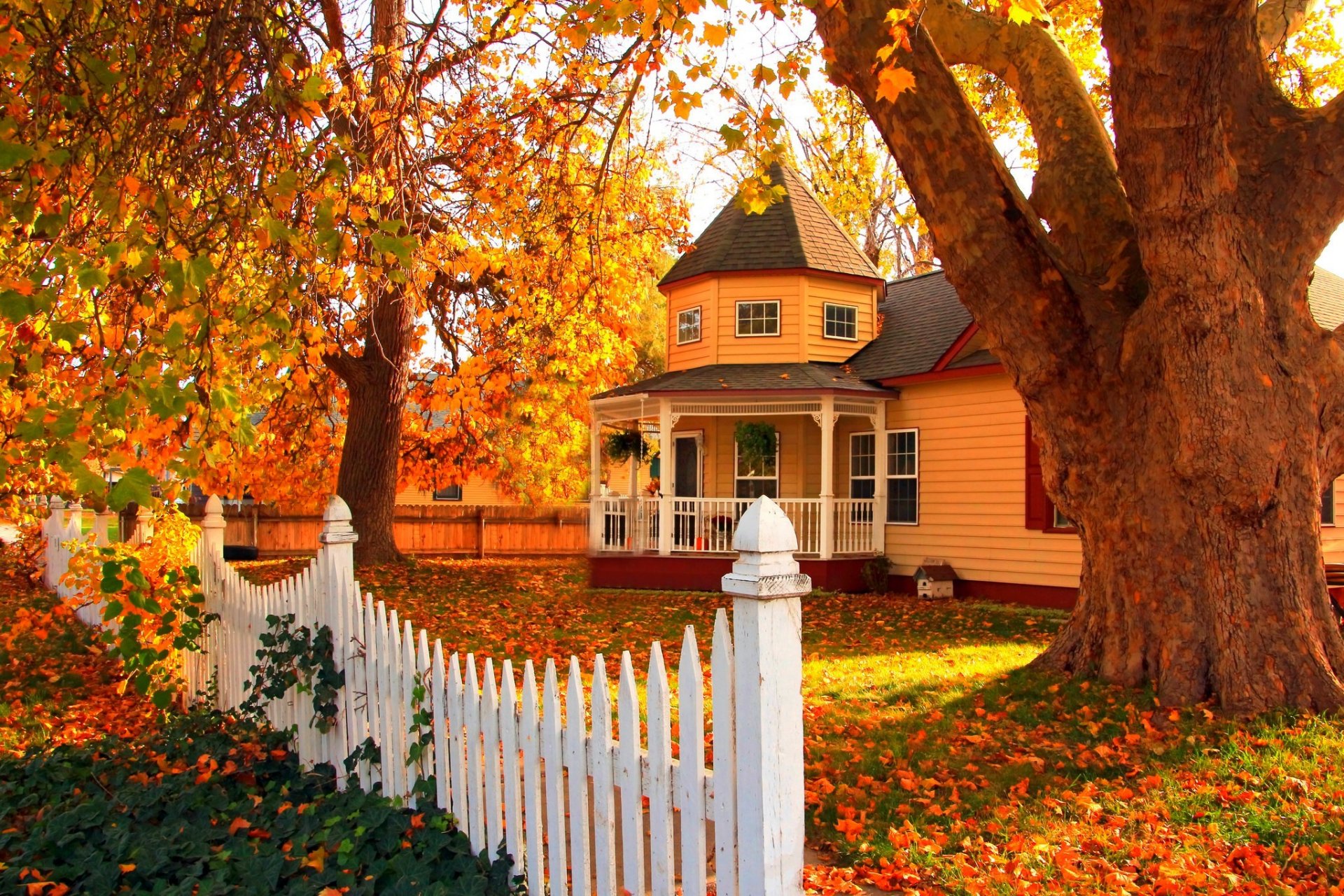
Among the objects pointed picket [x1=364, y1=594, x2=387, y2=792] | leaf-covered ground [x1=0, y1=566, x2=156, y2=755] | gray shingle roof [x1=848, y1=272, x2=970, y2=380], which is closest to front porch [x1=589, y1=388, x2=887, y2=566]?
gray shingle roof [x1=848, y1=272, x2=970, y2=380]

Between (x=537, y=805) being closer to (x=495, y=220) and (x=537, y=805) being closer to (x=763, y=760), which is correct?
(x=763, y=760)

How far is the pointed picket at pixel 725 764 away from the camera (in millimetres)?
2652

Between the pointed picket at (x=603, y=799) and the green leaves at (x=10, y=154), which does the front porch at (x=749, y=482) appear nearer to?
the pointed picket at (x=603, y=799)

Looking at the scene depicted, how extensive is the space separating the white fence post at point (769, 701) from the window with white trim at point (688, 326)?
16.5 metres

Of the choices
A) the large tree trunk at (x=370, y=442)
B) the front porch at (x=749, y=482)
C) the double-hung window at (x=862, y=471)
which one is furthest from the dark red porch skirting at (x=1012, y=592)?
the large tree trunk at (x=370, y=442)

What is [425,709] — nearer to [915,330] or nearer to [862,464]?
[862,464]

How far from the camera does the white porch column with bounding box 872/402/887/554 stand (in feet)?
55.1

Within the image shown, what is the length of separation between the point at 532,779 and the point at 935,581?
1279 cm

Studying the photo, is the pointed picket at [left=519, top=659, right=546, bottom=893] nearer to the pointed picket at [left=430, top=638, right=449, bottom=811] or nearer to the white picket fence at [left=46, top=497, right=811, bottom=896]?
the white picket fence at [left=46, top=497, right=811, bottom=896]

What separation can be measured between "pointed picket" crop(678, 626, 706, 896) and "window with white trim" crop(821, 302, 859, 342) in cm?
1606

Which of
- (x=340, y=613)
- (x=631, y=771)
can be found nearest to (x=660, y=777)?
(x=631, y=771)

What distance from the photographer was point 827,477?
16266 millimetres

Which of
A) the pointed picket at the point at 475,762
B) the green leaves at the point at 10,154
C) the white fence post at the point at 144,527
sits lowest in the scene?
the pointed picket at the point at 475,762

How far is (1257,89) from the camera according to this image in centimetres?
683
